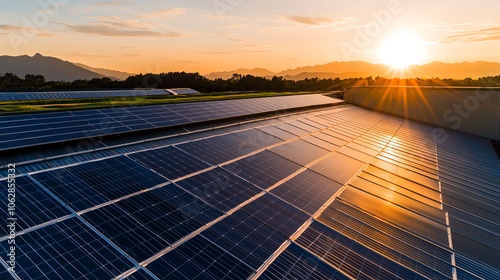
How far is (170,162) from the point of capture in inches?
466

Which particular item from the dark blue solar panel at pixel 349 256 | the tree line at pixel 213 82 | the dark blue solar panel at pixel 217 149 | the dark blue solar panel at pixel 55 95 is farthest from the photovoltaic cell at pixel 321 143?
the tree line at pixel 213 82

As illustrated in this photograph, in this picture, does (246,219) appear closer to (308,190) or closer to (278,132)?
(308,190)

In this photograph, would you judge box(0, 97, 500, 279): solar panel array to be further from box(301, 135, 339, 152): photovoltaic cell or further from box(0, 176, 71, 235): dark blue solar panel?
box(301, 135, 339, 152): photovoltaic cell

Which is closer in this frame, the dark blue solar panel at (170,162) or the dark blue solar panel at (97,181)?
the dark blue solar panel at (97,181)

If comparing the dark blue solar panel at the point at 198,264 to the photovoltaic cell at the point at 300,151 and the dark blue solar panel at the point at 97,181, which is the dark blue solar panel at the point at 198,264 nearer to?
the dark blue solar panel at the point at 97,181

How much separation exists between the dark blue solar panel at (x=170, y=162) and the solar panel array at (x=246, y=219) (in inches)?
3.5

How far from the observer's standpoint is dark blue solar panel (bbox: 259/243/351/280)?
6.93 metres

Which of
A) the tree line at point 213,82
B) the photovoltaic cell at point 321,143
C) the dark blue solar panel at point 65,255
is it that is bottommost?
the dark blue solar panel at point 65,255

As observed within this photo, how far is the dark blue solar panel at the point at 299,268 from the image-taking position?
273 inches

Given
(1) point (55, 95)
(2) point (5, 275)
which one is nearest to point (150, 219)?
(2) point (5, 275)

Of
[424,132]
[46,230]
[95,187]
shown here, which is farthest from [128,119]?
[424,132]

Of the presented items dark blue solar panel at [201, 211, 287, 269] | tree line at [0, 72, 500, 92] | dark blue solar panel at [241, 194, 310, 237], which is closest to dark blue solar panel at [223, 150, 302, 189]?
dark blue solar panel at [241, 194, 310, 237]

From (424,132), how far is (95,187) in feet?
116

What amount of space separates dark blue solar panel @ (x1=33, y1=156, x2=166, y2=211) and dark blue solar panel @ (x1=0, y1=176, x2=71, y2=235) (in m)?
0.28
